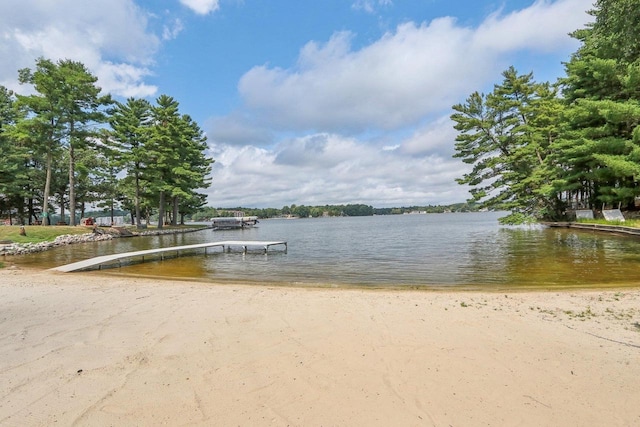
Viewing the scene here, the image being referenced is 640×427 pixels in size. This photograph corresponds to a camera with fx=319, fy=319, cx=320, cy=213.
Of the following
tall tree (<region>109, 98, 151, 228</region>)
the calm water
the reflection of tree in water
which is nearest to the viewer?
the reflection of tree in water

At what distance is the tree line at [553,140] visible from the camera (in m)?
23.5

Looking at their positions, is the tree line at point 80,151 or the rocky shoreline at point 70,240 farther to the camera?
the tree line at point 80,151

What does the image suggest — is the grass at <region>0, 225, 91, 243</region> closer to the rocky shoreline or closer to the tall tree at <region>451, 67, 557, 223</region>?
the rocky shoreline

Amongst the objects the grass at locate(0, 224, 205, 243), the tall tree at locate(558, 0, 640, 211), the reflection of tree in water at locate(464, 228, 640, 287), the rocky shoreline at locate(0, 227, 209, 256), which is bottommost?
the reflection of tree in water at locate(464, 228, 640, 287)

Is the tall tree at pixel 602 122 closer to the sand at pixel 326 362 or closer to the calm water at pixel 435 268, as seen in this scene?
the calm water at pixel 435 268

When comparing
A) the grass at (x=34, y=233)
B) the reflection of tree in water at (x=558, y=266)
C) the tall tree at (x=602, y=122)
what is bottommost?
the reflection of tree in water at (x=558, y=266)

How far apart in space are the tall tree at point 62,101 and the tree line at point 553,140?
34860mm

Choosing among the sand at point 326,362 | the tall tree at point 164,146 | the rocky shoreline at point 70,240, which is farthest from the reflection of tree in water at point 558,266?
the tall tree at point 164,146

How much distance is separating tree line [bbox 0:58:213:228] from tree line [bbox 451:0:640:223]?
3298 centimetres

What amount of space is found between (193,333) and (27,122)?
1177 inches

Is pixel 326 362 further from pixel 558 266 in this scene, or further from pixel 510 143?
pixel 510 143

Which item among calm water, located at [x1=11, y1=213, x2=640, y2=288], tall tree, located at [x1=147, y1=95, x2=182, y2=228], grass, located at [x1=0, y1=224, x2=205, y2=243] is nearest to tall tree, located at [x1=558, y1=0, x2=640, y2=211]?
calm water, located at [x1=11, y1=213, x2=640, y2=288]

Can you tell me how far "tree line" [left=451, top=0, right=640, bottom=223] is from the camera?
23.5 m

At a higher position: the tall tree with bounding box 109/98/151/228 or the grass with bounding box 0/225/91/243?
the tall tree with bounding box 109/98/151/228
